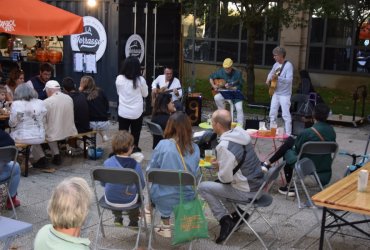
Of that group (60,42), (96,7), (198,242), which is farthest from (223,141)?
(60,42)

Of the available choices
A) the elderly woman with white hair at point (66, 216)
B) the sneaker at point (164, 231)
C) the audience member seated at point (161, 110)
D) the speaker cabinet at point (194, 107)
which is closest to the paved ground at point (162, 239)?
the sneaker at point (164, 231)

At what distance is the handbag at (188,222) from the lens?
4824 mm

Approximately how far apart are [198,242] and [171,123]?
48.7 inches

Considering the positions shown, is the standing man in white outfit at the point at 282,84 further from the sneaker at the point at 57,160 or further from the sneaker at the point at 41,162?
the sneaker at the point at 41,162

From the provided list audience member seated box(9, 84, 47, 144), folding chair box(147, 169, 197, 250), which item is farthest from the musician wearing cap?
folding chair box(147, 169, 197, 250)

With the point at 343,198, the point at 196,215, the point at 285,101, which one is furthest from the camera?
the point at 285,101

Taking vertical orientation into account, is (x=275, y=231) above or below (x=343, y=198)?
below

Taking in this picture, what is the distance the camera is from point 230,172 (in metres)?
5.26

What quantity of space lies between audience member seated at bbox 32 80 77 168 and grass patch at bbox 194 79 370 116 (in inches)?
275

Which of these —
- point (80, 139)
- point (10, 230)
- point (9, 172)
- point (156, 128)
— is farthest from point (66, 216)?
point (80, 139)

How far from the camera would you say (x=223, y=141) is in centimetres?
529

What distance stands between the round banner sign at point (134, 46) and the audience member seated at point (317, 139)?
18.6ft

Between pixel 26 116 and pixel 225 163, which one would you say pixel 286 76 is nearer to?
pixel 26 116

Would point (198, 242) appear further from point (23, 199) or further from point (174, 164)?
point (23, 199)
